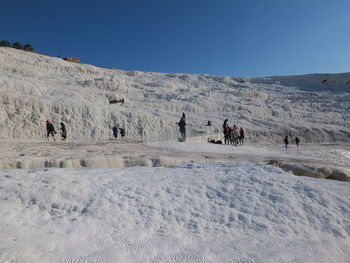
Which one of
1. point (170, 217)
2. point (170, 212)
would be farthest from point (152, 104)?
point (170, 217)

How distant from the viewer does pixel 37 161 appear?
8.25 meters

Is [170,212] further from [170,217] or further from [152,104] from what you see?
[152,104]

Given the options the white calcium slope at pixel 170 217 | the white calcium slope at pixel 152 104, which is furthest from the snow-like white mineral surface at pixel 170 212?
the white calcium slope at pixel 152 104

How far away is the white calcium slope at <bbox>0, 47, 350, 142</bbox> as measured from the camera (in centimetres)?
2070

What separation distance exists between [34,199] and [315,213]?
581cm

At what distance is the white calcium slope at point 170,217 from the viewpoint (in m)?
4.32

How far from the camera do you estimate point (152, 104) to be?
31.5 metres

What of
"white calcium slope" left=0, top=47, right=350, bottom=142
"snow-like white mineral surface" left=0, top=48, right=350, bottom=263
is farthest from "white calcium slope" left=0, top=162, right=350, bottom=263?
"white calcium slope" left=0, top=47, right=350, bottom=142

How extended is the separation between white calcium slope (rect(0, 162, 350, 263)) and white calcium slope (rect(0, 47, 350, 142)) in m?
13.1

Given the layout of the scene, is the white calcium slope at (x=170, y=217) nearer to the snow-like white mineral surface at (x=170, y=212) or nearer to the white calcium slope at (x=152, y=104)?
the snow-like white mineral surface at (x=170, y=212)

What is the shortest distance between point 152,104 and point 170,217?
26.7 meters

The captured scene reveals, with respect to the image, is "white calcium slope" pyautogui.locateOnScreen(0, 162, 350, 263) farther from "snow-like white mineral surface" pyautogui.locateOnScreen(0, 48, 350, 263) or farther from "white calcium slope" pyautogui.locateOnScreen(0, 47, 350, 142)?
"white calcium slope" pyautogui.locateOnScreen(0, 47, 350, 142)

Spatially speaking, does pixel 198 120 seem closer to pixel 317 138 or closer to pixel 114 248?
pixel 317 138

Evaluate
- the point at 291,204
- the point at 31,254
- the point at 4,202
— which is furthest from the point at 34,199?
the point at 291,204
